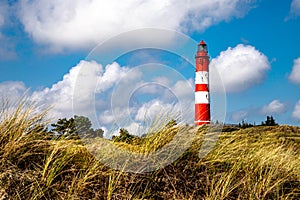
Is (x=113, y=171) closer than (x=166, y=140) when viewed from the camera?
Yes

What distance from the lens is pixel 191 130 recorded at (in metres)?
5.20

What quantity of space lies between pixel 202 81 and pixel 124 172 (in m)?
14.2

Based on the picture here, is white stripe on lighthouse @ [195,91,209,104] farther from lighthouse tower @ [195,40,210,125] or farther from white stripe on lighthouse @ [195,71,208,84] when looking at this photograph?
white stripe on lighthouse @ [195,71,208,84]

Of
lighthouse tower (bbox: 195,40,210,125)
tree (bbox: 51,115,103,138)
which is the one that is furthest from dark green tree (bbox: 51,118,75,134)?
lighthouse tower (bbox: 195,40,210,125)

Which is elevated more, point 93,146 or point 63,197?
point 93,146

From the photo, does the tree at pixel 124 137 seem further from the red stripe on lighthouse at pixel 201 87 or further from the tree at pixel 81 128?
the red stripe on lighthouse at pixel 201 87

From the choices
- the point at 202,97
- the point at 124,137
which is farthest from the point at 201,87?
the point at 124,137

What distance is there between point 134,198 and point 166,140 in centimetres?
91

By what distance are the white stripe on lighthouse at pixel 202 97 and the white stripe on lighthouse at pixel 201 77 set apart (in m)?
0.58

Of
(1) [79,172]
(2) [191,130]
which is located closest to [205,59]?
(2) [191,130]

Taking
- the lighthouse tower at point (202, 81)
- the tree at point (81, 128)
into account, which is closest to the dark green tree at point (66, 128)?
the tree at point (81, 128)

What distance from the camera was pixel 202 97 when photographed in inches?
700

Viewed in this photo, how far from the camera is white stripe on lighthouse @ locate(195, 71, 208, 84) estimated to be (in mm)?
18266

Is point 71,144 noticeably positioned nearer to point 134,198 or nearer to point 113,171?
point 113,171
